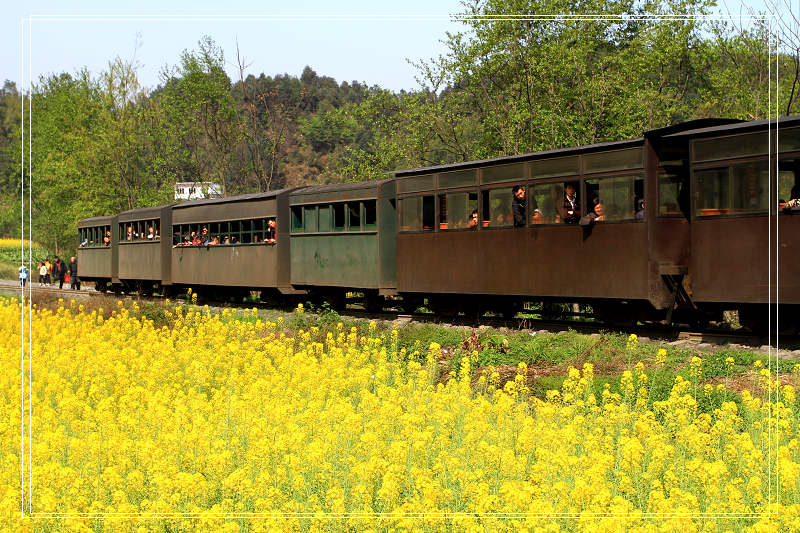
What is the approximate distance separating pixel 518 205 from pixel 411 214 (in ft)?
11.4

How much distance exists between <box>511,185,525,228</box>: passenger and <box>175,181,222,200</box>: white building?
20960mm

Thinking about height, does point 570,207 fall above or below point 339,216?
below

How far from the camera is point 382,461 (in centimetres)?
564

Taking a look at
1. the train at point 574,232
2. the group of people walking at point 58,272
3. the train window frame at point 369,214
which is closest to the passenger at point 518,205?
the train at point 574,232

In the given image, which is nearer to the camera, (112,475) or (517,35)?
(112,475)

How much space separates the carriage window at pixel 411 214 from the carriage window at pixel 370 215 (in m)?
0.81

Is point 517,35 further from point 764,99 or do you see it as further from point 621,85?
point 764,99

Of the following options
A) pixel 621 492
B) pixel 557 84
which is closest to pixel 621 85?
pixel 557 84

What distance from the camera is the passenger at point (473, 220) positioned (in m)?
17.2

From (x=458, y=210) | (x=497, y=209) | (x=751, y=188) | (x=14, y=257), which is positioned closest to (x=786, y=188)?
(x=751, y=188)

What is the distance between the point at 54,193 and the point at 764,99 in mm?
34561

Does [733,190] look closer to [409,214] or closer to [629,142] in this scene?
[629,142]

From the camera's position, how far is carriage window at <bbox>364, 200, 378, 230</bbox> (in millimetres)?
19859

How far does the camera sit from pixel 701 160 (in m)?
13.1
